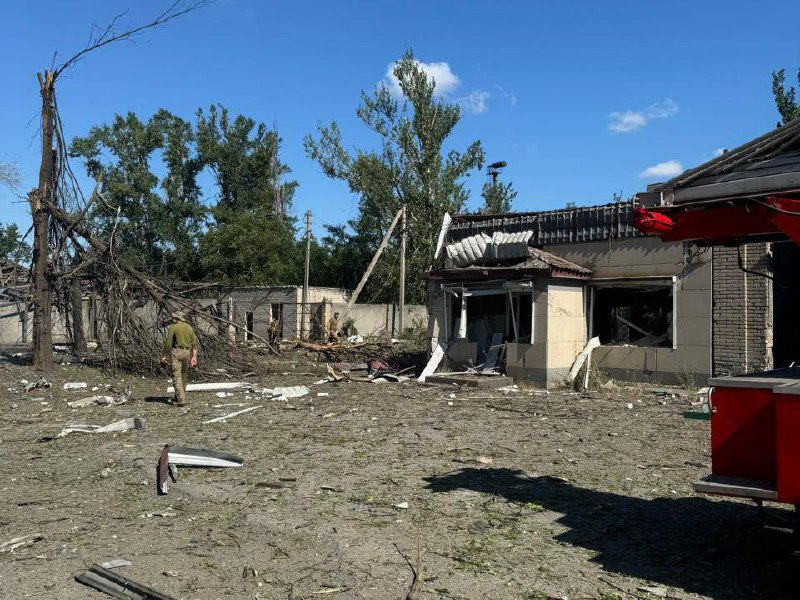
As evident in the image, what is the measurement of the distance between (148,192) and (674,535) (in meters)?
40.1

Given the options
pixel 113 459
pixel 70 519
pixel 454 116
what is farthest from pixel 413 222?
pixel 70 519

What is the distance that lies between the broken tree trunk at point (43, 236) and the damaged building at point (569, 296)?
985cm

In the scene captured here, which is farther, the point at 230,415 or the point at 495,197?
the point at 495,197

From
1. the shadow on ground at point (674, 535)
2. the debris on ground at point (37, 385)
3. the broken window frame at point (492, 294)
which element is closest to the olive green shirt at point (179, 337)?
the debris on ground at point (37, 385)

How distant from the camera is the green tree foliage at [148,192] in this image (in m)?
40.5

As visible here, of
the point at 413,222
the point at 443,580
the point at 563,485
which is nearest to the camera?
the point at 443,580

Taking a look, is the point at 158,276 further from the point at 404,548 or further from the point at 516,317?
the point at 404,548

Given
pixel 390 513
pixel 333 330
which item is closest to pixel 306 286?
pixel 333 330

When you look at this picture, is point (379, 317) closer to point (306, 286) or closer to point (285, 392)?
point (306, 286)

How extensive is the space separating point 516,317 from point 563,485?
34.7 ft

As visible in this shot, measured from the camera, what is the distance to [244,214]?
40.6 meters

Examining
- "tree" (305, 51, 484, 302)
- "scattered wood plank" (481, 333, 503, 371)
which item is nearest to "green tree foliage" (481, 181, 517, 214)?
"tree" (305, 51, 484, 302)

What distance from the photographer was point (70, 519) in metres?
6.26

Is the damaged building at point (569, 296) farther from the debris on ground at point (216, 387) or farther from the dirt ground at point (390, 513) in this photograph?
the debris on ground at point (216, 387)
